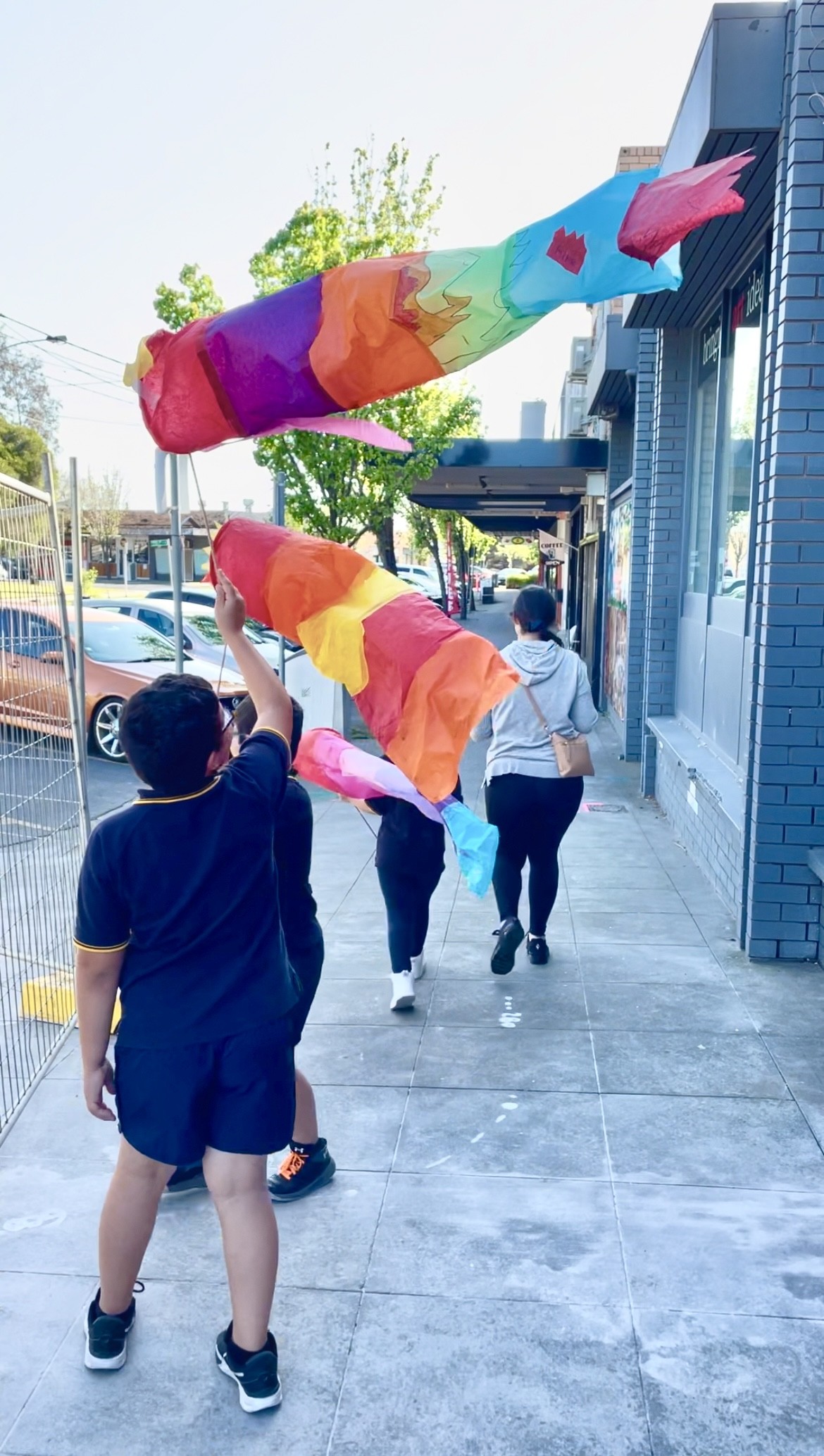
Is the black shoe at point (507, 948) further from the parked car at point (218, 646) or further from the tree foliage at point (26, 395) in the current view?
the tree foliage at point (26, 395)

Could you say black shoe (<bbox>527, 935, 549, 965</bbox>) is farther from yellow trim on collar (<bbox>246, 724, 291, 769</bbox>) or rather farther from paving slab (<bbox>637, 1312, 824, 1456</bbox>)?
yellow trim on collar (<bbox>246, 724, 291, 769</bbox>)

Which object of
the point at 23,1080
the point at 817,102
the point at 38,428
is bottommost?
the point at 23,1080

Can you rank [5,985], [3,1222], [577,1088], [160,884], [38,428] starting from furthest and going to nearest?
[38,428], [5,985], [577,1088], [3,1222], [160,884]

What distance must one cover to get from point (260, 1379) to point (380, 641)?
1851 mm

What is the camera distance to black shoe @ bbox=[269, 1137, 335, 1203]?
3.57 m

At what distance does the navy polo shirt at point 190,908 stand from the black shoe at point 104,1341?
76 cm

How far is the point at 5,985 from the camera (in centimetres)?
534

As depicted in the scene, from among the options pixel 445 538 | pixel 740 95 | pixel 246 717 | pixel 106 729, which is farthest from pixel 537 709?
pixel 445 538

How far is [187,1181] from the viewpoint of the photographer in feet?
12.0

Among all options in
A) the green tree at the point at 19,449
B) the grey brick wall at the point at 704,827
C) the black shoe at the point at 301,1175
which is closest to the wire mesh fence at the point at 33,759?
the black shoe at the point at 301,1175

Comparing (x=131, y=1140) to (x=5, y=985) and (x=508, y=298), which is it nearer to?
(x=508, y=298)

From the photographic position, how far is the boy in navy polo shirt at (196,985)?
8.19 ft

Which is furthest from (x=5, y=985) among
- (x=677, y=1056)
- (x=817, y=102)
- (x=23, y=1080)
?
(x=817, y=102)

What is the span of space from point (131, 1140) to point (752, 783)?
3754 mm
